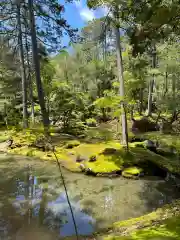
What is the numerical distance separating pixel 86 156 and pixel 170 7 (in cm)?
662

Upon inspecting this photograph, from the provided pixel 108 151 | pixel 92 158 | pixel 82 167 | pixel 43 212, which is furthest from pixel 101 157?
pixel 43 212

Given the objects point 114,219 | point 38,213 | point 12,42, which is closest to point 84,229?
point 114,219

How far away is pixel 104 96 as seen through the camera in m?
10.9

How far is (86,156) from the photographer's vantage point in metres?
9.08

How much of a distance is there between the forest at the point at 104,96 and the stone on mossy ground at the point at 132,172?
1.2 inches

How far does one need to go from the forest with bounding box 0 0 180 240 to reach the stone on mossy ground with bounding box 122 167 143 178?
0.10 feet

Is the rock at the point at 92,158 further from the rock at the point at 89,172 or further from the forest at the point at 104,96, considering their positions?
the rock at the point at 89,172

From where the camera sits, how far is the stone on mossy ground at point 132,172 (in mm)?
7742

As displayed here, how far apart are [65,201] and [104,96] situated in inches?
229

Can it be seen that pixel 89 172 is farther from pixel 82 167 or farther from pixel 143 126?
pixel 143 126

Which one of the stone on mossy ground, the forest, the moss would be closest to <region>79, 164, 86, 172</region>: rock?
the forest

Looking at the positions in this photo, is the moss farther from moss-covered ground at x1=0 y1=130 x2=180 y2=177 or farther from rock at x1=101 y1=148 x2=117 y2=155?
rock at x1=101 y1=148 x2=117 y2=155

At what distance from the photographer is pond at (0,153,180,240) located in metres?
4.70

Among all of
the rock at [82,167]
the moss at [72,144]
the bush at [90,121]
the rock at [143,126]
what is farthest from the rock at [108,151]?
the bush at [90,121]
